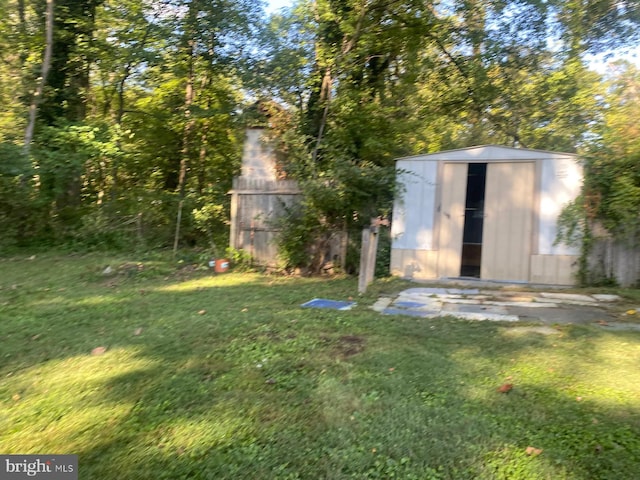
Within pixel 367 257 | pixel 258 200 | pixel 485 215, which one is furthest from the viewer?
pixel 258 200

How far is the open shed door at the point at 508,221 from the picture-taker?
26.9ft

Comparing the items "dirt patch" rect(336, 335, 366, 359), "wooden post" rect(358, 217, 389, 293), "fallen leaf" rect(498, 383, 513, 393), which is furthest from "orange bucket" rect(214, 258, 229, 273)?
"fallen leaf" rect(498, 383, 513, 393)

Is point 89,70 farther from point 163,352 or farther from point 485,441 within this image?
point 485,441

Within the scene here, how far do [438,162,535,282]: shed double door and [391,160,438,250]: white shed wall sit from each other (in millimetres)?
211

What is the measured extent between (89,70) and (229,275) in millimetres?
7991

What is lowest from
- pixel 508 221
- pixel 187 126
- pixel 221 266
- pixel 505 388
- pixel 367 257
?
pixel 505 388

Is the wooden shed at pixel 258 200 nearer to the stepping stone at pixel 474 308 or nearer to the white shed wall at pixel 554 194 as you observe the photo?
the stepping stone at pixel 474 308

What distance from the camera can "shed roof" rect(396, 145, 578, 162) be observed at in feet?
26.7

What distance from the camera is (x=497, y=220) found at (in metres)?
8.40

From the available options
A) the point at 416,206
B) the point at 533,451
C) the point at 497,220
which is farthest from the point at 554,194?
the point at 533,451

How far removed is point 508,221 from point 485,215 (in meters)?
0.40

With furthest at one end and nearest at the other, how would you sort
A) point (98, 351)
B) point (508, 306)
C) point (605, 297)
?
point (605, 297) → point (508, 306) → point (98, 351)

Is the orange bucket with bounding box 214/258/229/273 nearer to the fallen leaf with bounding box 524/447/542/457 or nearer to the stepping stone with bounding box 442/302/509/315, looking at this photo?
the stepping stone with bounding box 442/302/509/315

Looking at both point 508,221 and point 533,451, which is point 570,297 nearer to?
point 508,221
